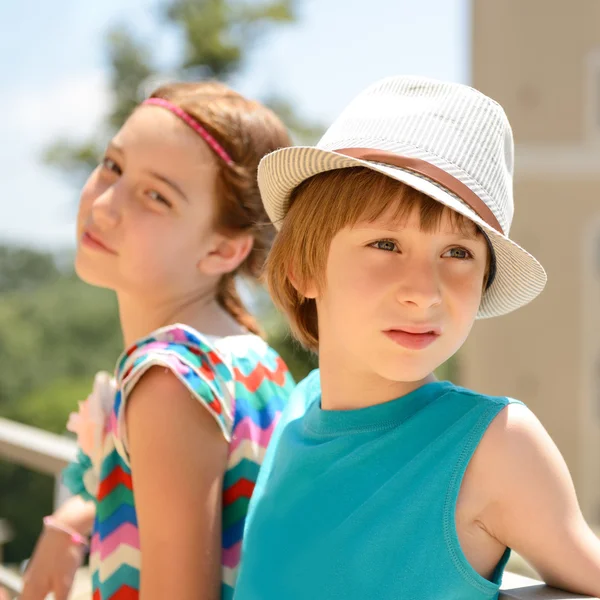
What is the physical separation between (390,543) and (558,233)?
17681 millimetres

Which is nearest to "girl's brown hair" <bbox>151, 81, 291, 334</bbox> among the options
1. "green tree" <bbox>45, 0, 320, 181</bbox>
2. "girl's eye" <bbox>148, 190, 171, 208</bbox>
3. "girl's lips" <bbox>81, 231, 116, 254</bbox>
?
"girl's eye" <bbox>148, 190, 171, 208</bbox>

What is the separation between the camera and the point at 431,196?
120 centimetres

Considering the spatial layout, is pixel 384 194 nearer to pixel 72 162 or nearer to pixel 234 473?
pixel 234 473

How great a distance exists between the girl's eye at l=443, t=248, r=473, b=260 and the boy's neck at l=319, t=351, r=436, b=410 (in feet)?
0.62

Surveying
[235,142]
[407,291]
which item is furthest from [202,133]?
[407,291]

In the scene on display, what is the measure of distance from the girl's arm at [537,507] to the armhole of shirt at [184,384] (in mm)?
505

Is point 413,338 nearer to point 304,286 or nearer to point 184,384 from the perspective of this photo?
point 304,286

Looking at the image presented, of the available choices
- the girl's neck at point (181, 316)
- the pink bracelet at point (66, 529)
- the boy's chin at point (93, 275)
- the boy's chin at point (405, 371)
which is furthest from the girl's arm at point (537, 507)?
the pink bracelet at point (66, 529)

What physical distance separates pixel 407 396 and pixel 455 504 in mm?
198

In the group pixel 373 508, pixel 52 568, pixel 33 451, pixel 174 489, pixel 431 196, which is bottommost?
pixel 33 451

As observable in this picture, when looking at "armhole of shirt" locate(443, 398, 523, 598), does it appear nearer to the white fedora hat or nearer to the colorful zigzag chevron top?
the white fedora hat

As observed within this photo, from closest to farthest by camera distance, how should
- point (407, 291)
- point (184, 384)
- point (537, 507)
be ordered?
point (537, 507) → point (407, 291) → point (184, 384)

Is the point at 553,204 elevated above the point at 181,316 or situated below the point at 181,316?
below

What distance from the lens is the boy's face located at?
4.02ft
